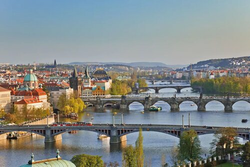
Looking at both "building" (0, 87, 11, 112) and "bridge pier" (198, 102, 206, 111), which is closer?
"building" (0, 87, 11, 112)

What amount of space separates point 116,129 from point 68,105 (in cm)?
2227

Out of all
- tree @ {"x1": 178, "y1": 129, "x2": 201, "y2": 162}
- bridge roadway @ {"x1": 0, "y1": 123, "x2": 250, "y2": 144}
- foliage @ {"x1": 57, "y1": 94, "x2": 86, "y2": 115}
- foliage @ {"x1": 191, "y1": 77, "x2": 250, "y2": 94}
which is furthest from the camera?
foliage @ {"x1": 191, "y1": 77, "x2": 250, "y2": 94}

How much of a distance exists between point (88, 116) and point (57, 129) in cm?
1656

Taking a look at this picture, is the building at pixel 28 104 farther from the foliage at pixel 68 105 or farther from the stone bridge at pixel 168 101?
the stone bridge at pixel 168 101

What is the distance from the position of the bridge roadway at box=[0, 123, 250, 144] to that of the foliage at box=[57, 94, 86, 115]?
1727 centimetres

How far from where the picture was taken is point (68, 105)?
2247 inches

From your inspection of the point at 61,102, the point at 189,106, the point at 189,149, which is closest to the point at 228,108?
the point at 189,106

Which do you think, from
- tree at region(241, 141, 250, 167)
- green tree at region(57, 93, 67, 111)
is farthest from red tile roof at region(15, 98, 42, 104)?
tree at region(241, 141, 250, 167)

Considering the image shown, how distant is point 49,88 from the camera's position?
213 feet

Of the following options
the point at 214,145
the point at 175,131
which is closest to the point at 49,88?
the point at 175,131

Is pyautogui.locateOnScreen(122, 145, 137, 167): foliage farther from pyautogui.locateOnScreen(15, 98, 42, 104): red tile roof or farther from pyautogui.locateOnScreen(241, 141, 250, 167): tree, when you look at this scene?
pyautogui.locateOnScreen(15, 98, 42, 104): red tile roof

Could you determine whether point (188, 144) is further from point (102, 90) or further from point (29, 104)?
point (102, 90)

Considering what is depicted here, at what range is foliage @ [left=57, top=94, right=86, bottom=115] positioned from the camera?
5535 cm

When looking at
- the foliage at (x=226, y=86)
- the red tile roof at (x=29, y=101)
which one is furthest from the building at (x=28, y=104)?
the foliage at (x=226, y=86)
